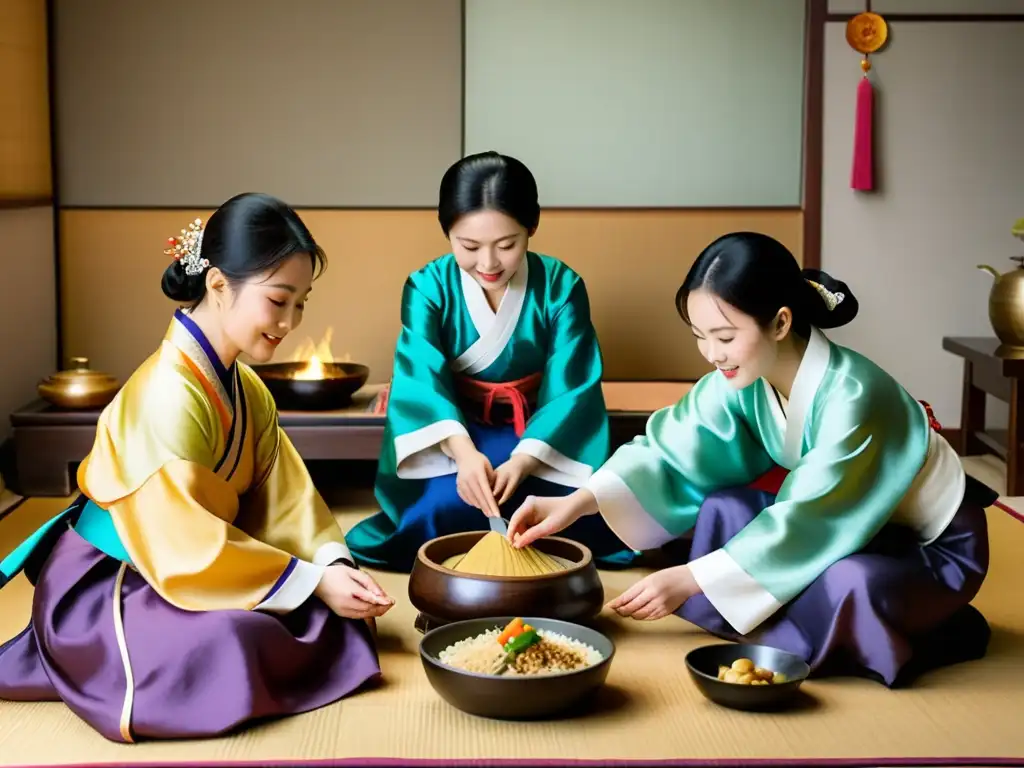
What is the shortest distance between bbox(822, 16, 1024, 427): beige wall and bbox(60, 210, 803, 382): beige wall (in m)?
0.31

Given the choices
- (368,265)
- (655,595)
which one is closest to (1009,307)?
(368,265)

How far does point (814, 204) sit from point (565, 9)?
127 cm

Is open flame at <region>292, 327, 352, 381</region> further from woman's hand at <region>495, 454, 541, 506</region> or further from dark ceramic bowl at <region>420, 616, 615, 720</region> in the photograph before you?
dark ceramic bowl at <region>420, 616, 615, 720</region>

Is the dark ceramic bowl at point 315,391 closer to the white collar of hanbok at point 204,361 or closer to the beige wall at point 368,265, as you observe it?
the beige wall at point 368,265

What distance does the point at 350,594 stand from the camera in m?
2.64

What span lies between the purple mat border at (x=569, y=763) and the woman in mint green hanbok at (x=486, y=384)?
1279 mm

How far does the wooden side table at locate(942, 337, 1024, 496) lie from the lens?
462 cm

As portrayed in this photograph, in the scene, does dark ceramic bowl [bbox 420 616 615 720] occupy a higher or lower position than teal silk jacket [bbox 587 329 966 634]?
lower

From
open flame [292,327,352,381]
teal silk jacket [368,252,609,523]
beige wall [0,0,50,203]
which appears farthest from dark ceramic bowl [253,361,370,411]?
beige wall [0,0,50,203]

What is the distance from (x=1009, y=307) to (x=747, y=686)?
8.93 ft

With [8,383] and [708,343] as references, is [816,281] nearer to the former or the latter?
[708,343]

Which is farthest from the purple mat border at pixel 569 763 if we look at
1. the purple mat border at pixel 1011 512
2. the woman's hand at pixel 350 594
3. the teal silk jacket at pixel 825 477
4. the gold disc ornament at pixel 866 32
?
the gold disc ornament at pixel 866 32

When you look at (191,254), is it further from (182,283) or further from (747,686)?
(747,686)

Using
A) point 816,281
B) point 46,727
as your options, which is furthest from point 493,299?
point 46,727
